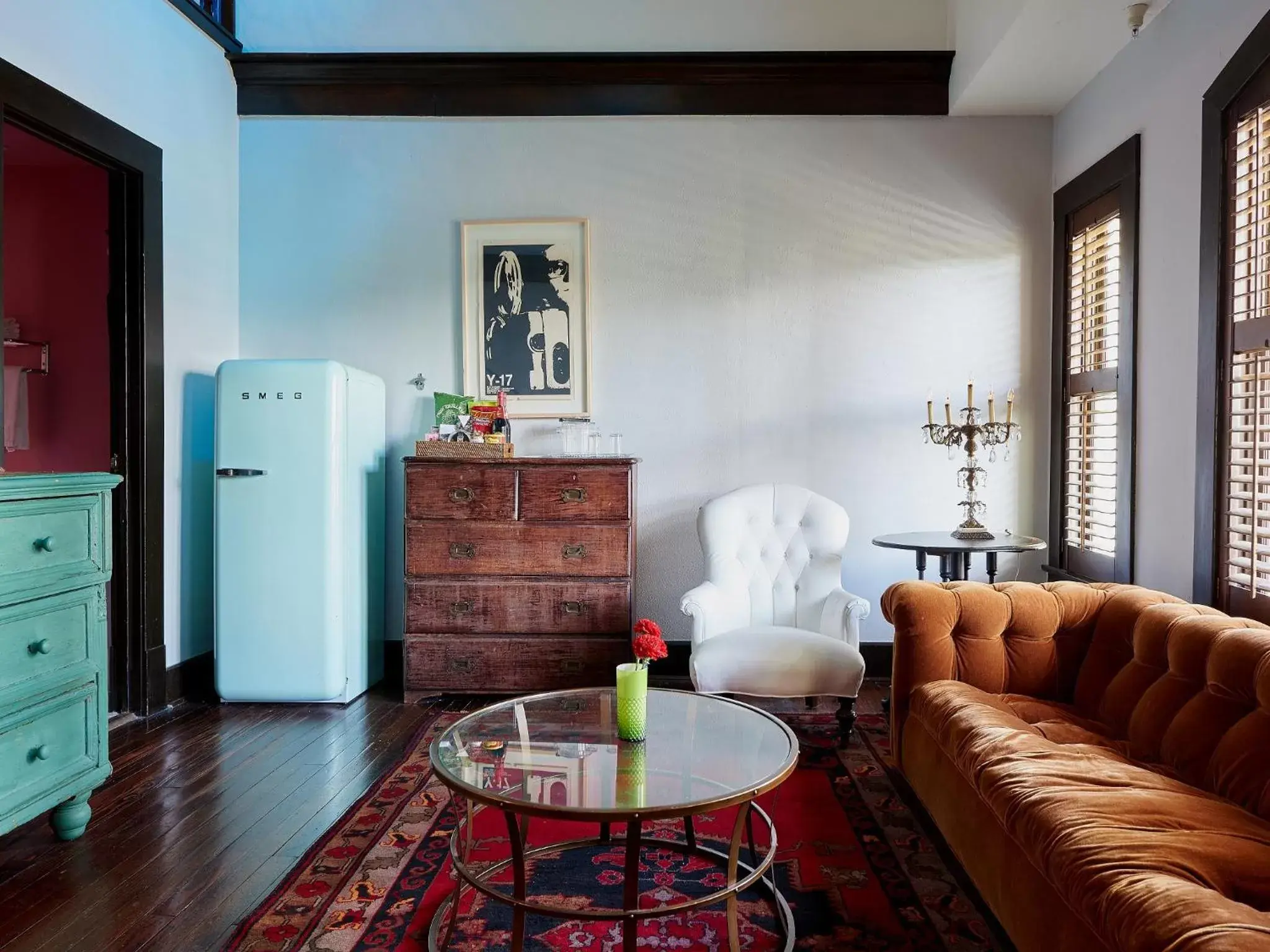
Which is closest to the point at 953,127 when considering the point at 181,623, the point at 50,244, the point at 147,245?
the point at 147,245

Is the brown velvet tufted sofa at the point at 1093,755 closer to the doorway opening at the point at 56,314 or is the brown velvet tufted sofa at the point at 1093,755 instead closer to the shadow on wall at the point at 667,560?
the shadow on wall at the point at 667,560

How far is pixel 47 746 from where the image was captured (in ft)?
7.74

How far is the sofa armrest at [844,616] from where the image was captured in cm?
337

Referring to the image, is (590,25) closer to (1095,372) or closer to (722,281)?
(722,281)

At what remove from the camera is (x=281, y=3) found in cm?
436

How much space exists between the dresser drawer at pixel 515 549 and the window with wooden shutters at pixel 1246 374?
88.8 inches

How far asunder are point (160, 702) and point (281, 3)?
3428 millimetres

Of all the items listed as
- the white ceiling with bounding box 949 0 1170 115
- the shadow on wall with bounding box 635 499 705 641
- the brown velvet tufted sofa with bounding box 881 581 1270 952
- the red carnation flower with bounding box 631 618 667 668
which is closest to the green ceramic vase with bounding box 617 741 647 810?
the red carnation flower with bounding box 631 618 667 668

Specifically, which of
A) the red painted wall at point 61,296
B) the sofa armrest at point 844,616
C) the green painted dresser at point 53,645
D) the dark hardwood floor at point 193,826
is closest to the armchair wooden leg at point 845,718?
the sofa armrest at point 844,616

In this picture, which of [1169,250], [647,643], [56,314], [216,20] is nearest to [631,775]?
[647,643]

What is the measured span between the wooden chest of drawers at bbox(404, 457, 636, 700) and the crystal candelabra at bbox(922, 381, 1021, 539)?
1397mm

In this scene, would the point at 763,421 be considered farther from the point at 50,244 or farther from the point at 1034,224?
the point at 50,244

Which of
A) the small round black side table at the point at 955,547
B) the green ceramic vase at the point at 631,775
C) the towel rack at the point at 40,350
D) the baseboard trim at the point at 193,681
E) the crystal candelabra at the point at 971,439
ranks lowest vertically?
the baseboard trim at the point at 193,681

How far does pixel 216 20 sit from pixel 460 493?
8.53 ft
